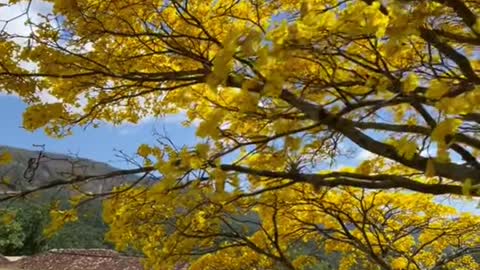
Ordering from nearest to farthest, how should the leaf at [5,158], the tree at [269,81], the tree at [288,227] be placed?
1. the tree at [269,81]
2. the leaf at [5,158]
3. the tree at [288,227]

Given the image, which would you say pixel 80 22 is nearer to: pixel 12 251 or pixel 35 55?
pixel 35 55

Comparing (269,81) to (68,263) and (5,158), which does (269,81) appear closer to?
(5,158)

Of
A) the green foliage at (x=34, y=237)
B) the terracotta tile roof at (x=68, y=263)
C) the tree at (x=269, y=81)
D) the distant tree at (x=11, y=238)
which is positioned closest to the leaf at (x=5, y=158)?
the tree at (x=269, y=81)

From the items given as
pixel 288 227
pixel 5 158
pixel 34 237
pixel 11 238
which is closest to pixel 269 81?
pixel 5 158

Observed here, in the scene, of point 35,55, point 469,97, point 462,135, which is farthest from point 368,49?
point 35,55

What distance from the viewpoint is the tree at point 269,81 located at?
2.24 metres

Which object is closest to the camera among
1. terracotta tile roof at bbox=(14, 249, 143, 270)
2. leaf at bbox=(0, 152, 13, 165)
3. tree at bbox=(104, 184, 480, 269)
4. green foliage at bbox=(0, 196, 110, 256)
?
leaf at bbox=(0, 152, 13, 165)

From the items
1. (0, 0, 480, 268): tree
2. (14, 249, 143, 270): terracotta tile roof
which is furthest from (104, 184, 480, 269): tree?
(14, 249, 143, 270): terracotta tile roof

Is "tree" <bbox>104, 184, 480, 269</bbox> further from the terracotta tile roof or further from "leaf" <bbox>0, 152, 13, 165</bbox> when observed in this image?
the terracotta tile roof

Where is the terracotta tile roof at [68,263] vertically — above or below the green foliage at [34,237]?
below

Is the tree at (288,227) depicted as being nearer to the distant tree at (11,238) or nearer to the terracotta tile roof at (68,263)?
the terracotta tile roof at (68,263)

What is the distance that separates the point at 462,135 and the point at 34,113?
103 inches

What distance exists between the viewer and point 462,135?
11.8 feet

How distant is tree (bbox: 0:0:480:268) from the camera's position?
2236 mm
